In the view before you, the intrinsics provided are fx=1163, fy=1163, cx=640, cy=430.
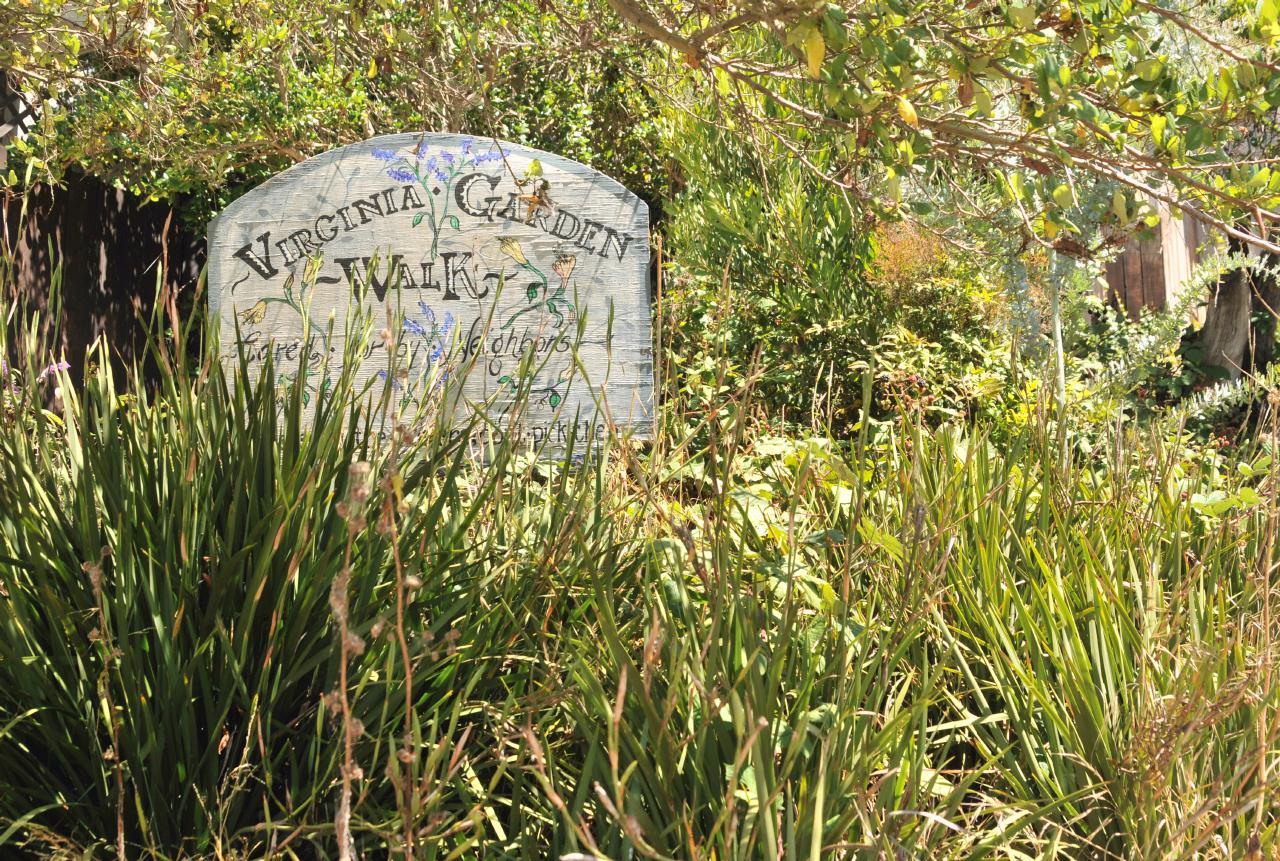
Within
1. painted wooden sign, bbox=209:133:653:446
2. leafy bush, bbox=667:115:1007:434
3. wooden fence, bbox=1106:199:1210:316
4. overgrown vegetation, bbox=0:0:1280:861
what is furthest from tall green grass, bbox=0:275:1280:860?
wooden fence, bbox=1106:199:1210:316

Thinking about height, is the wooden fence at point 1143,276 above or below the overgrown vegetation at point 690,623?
above

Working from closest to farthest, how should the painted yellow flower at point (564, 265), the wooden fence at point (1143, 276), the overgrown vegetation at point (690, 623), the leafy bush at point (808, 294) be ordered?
1. the overgrown vegetation at point (690, 623)
2. the painted yellow flower at point (564, 265)
3. the leafy bush at point (808, 294)
4. the wooden fence at point (1143, 276)

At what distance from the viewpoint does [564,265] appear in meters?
4.41

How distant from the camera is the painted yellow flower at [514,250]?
4.44 metres

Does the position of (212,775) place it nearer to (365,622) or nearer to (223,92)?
(365,622)

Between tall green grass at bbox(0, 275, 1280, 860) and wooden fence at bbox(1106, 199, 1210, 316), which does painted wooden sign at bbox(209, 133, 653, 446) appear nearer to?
tall green grass at bbox(0, 275, 1280, 860)

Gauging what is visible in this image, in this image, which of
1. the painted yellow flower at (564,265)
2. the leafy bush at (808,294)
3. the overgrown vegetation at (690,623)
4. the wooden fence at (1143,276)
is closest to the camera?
the overgrown vegetation at (690,623)

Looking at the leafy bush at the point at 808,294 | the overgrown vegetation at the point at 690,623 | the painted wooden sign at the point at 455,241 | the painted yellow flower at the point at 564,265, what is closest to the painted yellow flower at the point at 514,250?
the painted wooden sign at the point at 455,241

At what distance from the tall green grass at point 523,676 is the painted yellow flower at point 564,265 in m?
1.91

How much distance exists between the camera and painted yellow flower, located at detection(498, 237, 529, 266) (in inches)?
175

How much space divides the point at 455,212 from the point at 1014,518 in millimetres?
2519

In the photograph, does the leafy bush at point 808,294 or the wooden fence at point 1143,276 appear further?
the wooden fence at point 1143,276

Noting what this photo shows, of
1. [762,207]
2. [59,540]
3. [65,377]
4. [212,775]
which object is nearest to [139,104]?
[762,207]

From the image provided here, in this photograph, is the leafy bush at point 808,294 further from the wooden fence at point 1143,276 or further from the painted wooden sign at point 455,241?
the wooden fence at point 1143,276
